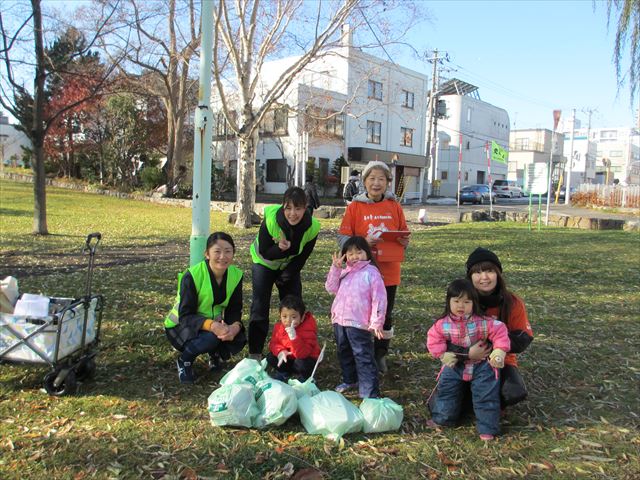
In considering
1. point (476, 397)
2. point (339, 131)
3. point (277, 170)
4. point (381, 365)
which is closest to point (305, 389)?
point (381, 365)

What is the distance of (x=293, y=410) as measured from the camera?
124 inches

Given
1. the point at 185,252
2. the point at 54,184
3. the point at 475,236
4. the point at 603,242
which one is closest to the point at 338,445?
the point at 185,252

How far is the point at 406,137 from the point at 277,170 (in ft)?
37.4

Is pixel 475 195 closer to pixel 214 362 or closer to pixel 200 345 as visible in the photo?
pixel 214 362

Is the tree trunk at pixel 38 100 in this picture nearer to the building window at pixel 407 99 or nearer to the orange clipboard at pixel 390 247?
the orange clipboard at pixel 390 247

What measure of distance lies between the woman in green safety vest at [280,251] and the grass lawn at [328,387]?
0.59 metres

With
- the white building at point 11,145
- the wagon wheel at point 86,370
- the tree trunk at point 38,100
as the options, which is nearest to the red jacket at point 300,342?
the wagon wheel at point 86,370

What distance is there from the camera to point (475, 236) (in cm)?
1367

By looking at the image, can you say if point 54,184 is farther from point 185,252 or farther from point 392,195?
point 392,195

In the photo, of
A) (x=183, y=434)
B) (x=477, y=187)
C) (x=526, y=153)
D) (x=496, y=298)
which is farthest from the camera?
(x=526, y=153)

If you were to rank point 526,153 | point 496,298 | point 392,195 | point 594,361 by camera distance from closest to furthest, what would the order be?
point 496,298, point 392,195, point 594,361, point 526,153

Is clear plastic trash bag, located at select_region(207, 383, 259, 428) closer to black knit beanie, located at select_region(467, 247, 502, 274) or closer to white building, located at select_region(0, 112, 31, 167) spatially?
black knit beanie, located at select_region(467, 247, 502, 274)

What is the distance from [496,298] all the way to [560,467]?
1042mm

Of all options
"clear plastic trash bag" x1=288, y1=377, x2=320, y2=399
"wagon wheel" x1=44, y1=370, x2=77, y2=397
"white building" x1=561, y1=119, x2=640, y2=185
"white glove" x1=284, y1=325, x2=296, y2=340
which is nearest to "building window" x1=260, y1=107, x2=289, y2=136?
"white glove" x1=284, y1=325, x2=296, y2=340
